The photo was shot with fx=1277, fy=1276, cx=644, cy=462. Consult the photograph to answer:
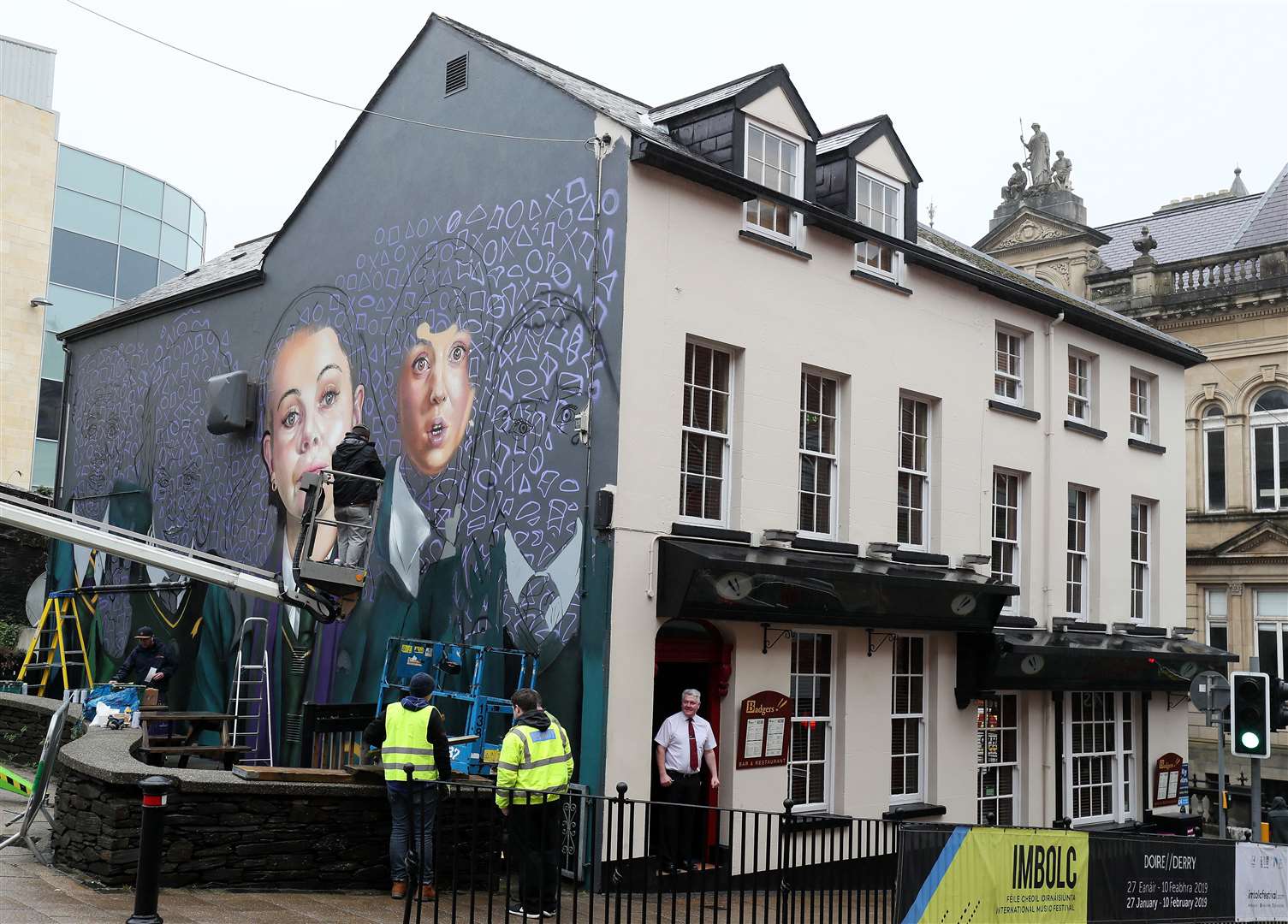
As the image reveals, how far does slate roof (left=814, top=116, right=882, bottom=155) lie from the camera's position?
16516 millimetres

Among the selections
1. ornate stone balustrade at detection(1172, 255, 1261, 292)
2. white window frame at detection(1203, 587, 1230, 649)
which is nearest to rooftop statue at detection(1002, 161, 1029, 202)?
ornate stone balustrade at detection(1172, 255, 1261, 292)

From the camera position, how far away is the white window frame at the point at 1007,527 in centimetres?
1841

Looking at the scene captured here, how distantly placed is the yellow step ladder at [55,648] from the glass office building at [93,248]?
69.7 feet

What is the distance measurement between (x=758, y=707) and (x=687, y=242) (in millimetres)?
5208

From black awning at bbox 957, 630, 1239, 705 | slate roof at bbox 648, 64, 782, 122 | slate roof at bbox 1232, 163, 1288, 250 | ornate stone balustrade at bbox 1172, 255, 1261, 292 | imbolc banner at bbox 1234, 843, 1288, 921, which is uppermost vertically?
slate roof at bbox 1232, 163, 1288, 250

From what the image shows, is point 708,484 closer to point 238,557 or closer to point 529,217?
point 529,217

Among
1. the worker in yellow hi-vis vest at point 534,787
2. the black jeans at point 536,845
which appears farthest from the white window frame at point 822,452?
the black jeans at point 536,845

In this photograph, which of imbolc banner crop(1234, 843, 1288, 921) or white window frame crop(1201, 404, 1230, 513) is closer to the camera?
imbolc banner crop(1234, 843, 1288, 921)

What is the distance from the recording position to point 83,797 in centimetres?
1023

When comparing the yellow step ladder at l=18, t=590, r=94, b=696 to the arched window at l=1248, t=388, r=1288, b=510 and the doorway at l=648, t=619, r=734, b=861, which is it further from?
the arched window at l=1248, t=388, r=1288, b=510

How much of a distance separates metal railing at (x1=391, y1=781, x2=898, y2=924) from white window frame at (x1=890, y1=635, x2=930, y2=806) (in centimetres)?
292

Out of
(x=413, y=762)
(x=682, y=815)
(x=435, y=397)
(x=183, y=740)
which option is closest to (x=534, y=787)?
(x=413, y=762)

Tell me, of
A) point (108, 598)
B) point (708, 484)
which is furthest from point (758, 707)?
point (108, 598)

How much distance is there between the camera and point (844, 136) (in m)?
16.8
